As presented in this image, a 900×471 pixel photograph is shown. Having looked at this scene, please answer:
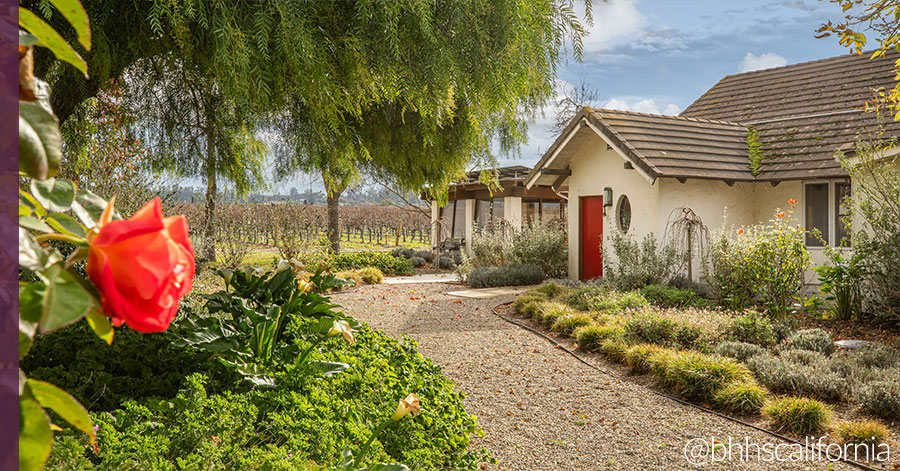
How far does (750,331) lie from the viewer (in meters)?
7.55

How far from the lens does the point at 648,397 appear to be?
19.1ft

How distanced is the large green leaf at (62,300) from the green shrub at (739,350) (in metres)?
7.34

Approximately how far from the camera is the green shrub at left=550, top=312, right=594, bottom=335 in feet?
28.4

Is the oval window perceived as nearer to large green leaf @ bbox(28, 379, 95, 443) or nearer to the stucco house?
the stucco house

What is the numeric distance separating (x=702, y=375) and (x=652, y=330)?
5.82ft

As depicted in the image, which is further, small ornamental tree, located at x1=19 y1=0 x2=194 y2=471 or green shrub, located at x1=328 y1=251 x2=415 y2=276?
green shrub, located at x1=328 y1=251 x2=415 y2=276

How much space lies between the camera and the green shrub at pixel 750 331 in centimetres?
752

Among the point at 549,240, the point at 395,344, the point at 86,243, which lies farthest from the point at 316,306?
the point at 549,240

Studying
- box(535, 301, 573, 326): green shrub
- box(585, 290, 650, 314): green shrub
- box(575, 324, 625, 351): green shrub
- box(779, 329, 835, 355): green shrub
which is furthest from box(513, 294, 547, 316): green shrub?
box(779, 329, 835, 355): green shrub

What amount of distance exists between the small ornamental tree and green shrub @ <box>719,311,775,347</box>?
800cm

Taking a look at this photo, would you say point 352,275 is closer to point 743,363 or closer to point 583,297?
point 583,297

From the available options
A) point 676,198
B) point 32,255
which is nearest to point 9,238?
point 32,255

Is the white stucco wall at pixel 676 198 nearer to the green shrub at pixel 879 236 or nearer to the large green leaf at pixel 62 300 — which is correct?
the green shrub at pixel 879 236

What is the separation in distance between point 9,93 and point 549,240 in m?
15.5
